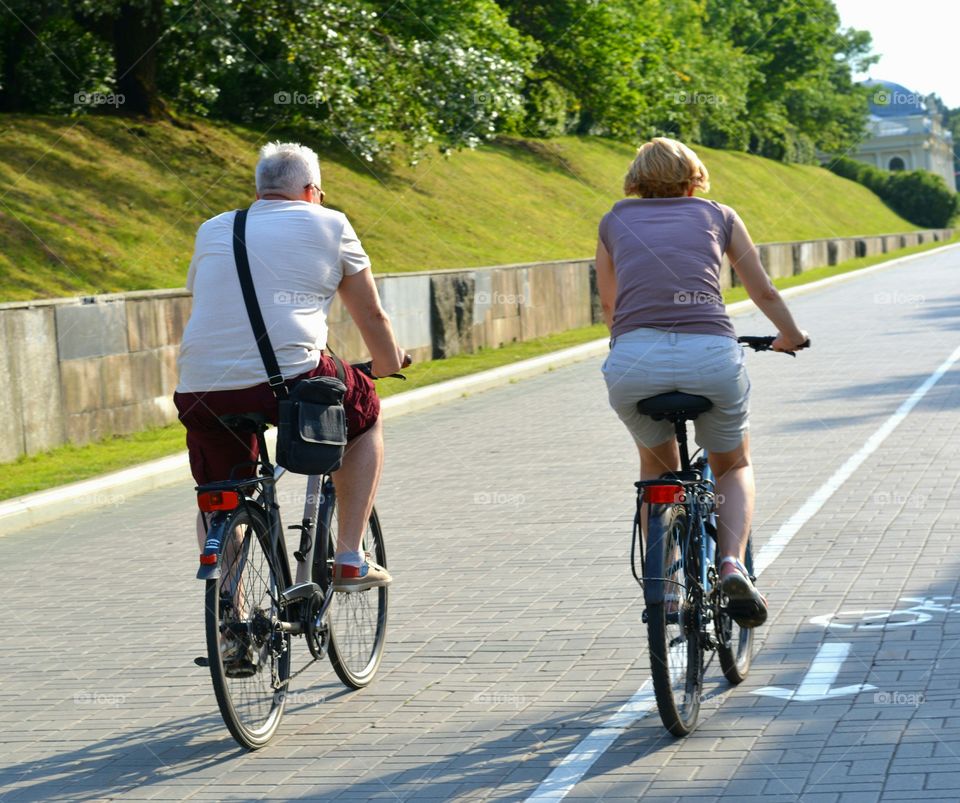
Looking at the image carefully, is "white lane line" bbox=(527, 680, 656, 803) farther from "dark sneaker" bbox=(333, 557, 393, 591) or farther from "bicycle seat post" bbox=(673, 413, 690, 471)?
"dark sneaker" bbox=(333, 557, 393, 591)

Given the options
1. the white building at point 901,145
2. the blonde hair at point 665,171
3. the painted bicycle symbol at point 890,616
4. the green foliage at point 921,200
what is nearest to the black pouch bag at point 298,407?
the blonde hair at point 665,171

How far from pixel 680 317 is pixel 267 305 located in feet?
4.29

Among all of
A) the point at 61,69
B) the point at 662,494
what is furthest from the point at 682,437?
the point at 61,69

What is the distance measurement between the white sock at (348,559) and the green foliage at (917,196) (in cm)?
8710

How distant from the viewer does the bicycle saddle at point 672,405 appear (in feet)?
16.0

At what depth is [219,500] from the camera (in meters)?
4.86

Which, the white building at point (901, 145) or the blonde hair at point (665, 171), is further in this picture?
the white building at point (901, 145)

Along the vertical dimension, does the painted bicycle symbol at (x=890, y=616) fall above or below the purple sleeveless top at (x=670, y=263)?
below

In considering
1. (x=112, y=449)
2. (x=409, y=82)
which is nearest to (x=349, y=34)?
(x=409, y=82)

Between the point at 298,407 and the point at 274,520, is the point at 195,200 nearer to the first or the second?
the point at 274,520

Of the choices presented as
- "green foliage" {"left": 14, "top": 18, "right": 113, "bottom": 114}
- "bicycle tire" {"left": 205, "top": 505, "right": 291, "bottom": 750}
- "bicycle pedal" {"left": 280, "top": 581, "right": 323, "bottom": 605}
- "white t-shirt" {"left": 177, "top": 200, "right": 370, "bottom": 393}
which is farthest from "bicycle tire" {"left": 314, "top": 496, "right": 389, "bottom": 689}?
"green foliage" {"left": 14, "top": 18, "right": 113, "bottom": 114}

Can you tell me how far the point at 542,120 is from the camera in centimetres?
4794

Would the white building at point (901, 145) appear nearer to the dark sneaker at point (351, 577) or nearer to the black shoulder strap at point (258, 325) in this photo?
the dark sneaker at point (351, 577)

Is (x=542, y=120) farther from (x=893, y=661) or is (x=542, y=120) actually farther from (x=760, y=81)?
(x=893, y=661)
